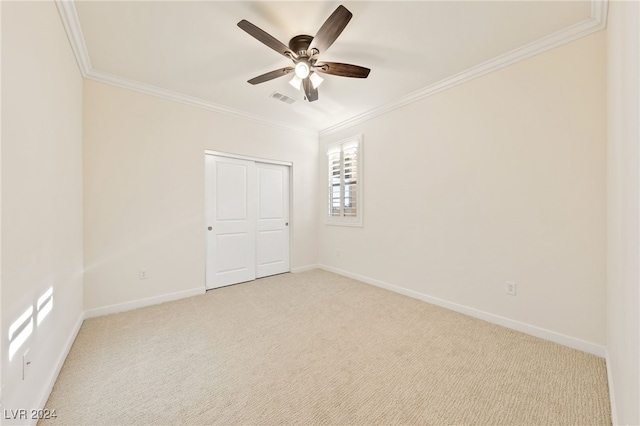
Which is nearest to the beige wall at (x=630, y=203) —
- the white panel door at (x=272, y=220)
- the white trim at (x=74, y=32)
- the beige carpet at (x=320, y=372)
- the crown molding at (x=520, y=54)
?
the beige carpet at (x=320, y=372)

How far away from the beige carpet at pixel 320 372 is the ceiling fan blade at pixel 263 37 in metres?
2.49

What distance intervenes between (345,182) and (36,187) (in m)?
3.53

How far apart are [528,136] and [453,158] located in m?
0.69

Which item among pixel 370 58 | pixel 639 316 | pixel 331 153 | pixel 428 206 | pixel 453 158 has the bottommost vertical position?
pixel 639 316

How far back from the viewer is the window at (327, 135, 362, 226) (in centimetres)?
398

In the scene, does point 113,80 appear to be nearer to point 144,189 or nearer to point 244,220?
point 144,189

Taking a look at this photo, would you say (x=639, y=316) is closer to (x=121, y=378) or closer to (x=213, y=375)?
(x=213, y=375)

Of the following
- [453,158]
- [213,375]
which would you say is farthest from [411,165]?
[213,375]

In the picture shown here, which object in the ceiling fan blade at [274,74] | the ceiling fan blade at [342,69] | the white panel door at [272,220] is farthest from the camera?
the white panel door at [272,220]

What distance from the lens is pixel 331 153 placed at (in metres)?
4.51

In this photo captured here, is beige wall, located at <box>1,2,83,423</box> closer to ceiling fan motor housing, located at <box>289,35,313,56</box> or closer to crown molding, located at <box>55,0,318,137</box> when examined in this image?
crown molding, located at <box>55,0,318,137</box>

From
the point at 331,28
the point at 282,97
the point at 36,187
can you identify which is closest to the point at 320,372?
the point at 36,187

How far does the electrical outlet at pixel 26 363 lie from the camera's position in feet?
4.11

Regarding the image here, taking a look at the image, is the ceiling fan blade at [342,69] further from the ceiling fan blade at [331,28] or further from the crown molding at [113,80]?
the crown molding at [113,80]
